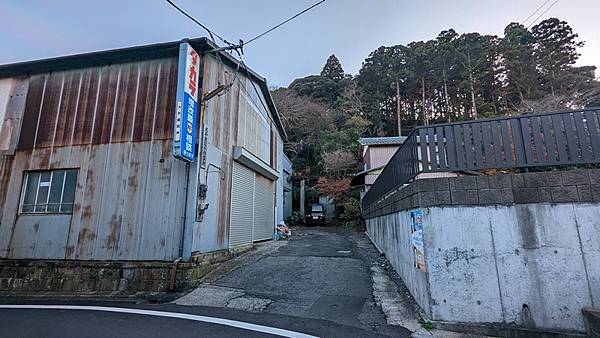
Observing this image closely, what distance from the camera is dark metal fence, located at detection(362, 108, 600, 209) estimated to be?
159 inches

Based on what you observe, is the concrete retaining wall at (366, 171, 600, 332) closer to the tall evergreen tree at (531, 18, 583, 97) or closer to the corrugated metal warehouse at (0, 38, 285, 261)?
the corrugated metal warehouse at (0, 38, 285, 261)

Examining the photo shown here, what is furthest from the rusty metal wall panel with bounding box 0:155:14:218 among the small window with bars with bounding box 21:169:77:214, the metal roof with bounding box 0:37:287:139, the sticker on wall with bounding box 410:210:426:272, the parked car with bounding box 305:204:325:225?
the parked car with bounding box 305:204:325:225

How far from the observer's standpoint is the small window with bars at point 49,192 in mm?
8062

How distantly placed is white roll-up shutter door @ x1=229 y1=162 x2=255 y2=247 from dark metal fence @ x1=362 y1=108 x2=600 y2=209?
6381 millimetres

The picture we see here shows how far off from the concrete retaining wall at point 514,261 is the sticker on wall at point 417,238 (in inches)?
4.2

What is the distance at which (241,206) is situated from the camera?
1000 centimetres

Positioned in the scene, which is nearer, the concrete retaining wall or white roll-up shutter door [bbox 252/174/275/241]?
the concrete retaining wall

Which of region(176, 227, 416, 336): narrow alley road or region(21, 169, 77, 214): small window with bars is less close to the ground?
region(21, 169, 77, 214): small window with bars

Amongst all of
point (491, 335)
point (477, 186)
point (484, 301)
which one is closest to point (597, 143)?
point (477, 186)

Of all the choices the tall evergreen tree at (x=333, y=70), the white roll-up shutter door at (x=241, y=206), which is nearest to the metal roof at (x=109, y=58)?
the white roll-up shutter door at (x=241, y=206)

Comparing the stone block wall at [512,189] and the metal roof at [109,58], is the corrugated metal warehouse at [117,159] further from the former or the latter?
the stone block wall at [512,189]

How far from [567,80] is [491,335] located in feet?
73.6

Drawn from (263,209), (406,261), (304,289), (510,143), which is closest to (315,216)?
(263,209)

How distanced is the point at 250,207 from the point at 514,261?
8.65 meters
